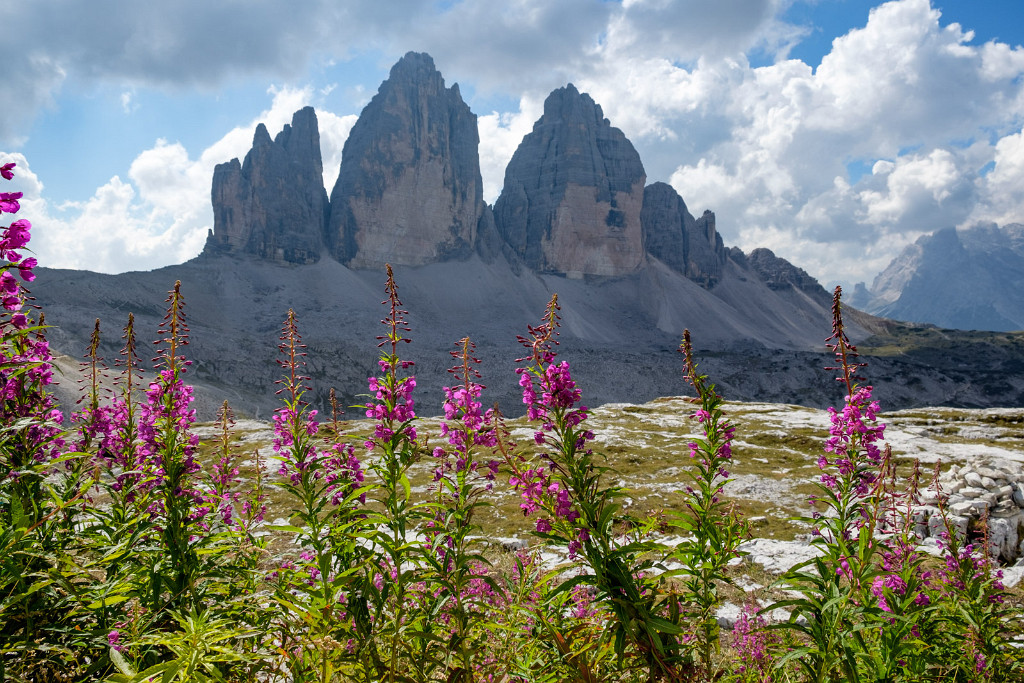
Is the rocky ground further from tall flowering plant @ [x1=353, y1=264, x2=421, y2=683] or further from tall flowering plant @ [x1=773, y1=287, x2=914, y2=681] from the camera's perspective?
tall flowering plant @ [x1=353, y1=264, x2=421, y2=683]

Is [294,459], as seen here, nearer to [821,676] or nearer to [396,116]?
[821,676]

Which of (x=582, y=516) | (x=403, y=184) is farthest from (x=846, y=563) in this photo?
(x=403, y=184)

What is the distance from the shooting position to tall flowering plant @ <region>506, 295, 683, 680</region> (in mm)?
3316

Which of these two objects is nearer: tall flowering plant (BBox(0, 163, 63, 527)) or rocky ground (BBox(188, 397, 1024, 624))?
tall flowering plant (BBox(0, 163, 63, 527))

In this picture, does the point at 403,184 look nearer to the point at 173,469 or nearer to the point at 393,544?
the point at 173,469

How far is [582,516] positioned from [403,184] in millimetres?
190750

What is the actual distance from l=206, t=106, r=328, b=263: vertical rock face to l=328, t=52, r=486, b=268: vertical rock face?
30.6 feet

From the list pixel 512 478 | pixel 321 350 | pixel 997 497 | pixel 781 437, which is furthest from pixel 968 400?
pixel 512 478

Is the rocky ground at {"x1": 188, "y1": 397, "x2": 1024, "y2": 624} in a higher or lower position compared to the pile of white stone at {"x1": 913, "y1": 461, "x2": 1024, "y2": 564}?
lower

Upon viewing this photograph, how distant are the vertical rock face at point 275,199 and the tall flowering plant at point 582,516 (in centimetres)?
17500

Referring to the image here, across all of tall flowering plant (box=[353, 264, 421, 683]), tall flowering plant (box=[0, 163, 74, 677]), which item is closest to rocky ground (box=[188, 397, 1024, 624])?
tall flowering plant (box=[353, 264, 421, 683])

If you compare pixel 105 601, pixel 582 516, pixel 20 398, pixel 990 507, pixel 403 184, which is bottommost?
pixel 990 507

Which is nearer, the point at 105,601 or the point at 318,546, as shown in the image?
the point at 105,601

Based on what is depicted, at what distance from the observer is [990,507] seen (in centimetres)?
1434
